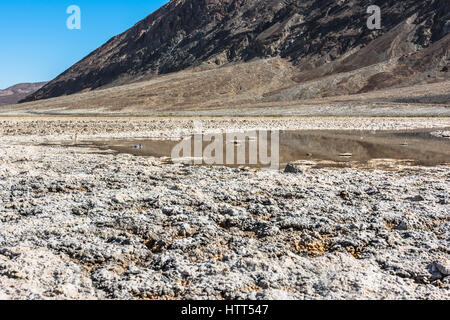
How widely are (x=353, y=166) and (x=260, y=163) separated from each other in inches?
92.7

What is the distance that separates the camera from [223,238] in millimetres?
4766

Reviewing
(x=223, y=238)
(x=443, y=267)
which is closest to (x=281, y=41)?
(x=223, y=238)

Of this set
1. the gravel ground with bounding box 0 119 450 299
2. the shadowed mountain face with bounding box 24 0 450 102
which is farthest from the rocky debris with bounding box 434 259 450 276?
the shadowed mountain face with bounding box 24 0 450 102

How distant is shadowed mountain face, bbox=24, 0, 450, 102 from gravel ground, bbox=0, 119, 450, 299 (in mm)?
83509

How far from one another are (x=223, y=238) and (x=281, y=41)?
11497cm

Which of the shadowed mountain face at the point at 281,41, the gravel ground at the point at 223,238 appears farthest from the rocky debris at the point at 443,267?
the shadowed mountain face at the point at 281,41

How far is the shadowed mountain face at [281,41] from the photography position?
302 feet

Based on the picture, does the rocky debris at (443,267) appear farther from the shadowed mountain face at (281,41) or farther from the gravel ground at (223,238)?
the shadowed mountain face at (281,41)

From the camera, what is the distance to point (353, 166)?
10.4m

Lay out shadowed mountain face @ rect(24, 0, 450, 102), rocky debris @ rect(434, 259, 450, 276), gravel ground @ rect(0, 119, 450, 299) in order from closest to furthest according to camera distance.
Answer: gravel ground @ rect(0, 119, 450, 299) < rocky debris @ rect(434, 259, 450, 276) < shadowed mountain face @ rect(24, 0, 450, 102)

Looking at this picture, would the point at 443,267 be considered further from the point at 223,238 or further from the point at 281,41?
the point at 281,41

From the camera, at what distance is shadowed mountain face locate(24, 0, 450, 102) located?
302ft

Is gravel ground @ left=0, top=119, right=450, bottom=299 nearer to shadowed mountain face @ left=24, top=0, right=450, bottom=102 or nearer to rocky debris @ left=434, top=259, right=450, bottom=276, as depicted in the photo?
rocky debris @ left=434, top=259, right=450, bottom=276

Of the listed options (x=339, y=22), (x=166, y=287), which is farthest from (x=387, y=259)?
(x=339, y=22)
